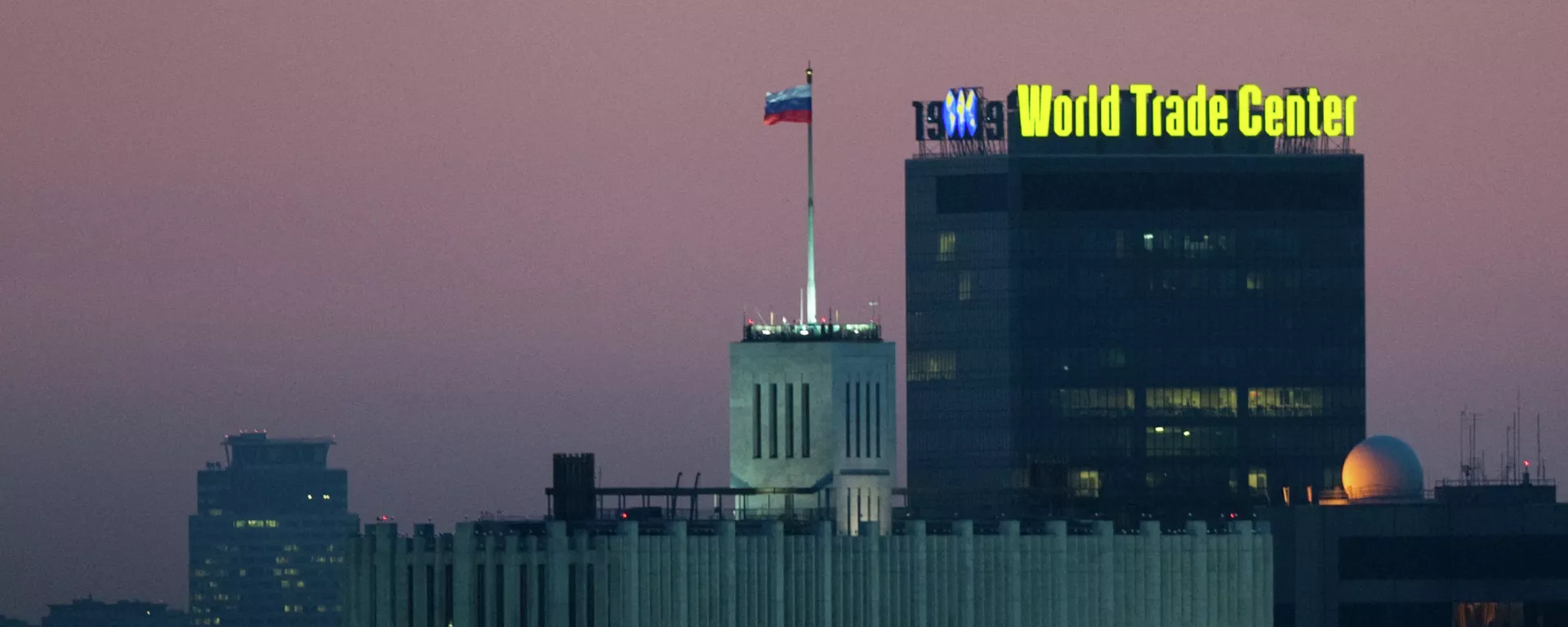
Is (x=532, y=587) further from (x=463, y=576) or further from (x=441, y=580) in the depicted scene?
(x=441, y=580)

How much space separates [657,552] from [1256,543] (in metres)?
35.0

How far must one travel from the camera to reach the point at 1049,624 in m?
190

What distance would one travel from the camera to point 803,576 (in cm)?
18562

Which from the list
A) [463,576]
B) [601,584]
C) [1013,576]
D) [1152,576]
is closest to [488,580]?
[463,576]

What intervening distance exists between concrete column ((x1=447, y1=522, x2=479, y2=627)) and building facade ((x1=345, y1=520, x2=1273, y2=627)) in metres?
0.06

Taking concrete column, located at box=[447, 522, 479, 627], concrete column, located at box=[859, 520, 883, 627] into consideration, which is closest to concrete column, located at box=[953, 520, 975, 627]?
concrete column, located at box=[859, 520, 883, 627]

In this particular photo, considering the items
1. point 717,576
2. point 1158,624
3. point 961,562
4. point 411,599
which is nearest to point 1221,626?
point 1158,624

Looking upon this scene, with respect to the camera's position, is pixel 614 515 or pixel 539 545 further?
pixel 614 515

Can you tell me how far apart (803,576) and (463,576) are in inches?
721

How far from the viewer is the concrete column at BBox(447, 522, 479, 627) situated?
181 m

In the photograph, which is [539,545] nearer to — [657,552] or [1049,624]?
[657,552]

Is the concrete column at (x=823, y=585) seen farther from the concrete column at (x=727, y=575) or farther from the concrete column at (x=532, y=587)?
the concrete column at (x=532, y=587)

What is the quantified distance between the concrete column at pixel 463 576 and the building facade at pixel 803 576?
0.06m

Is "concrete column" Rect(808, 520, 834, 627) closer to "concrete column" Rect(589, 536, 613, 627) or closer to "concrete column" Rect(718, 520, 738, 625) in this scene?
"concrete column" Rect(718, 520, 738, 625)
